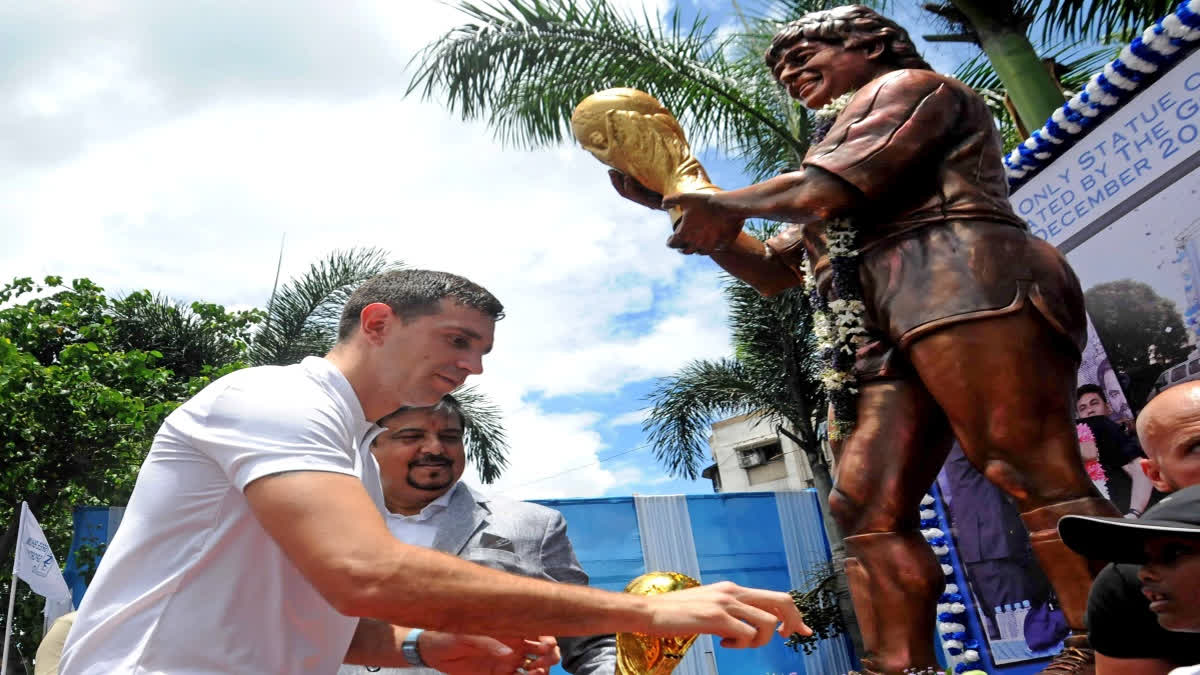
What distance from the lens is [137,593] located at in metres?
1.64

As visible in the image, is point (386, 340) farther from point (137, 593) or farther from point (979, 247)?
point (979, 247)

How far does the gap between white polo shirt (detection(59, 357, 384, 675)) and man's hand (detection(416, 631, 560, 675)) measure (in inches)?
8.3

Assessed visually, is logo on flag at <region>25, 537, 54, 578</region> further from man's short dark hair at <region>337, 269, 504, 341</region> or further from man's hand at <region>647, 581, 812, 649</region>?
man's hand at <region>647, 581, 812, 649</region>

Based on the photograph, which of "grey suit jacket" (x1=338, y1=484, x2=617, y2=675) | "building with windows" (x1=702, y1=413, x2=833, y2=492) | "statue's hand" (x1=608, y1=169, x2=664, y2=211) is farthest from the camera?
"building with windows" (x1=702, y1=413, x2=833, y2=492)

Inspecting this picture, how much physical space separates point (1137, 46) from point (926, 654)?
2462mm

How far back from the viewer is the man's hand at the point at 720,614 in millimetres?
1366

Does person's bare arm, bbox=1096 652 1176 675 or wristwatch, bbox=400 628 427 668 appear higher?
wristwatch, bbox=400 628 427 668

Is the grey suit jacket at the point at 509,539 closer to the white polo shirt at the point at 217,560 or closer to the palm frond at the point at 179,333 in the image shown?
the white polo shirt at the point at 217,560

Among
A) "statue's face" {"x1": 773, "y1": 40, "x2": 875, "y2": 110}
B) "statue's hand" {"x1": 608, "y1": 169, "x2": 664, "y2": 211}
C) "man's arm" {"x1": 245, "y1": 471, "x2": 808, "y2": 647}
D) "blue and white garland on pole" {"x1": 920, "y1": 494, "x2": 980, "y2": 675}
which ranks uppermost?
"statue's face" {"x1": 773, "y1": 40, "x2": 875, "y2": 110}

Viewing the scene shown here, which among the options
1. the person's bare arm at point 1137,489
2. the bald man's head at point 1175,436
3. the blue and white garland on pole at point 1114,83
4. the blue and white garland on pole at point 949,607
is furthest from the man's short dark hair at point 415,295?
the blue and white garland on pole at point 949,607

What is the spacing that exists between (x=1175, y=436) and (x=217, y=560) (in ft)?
6.79

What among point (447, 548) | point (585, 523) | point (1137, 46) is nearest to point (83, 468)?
point (585, 523)

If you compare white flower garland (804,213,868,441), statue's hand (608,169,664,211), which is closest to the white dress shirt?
statue's hand (608,169,664,211)

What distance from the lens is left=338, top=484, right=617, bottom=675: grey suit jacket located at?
3033mm
